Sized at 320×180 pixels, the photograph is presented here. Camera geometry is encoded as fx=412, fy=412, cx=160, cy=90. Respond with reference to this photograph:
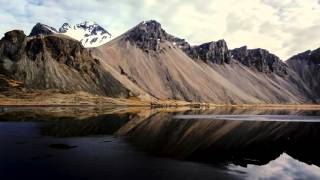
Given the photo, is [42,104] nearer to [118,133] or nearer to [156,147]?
[118,133]

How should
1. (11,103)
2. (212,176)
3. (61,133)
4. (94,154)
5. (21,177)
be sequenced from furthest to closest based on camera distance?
(11,103), (61,133), (94,154), (212,176), (21,177)

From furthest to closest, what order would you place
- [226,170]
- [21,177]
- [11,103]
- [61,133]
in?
[11,103] → [61,133] → [226,170] → [21,177]

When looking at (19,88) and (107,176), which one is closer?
(107,176)

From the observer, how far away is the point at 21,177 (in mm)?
27828

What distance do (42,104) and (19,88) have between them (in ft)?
70.0

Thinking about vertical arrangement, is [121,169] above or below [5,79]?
below

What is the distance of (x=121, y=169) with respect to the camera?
104ft

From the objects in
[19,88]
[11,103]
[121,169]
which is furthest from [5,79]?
[121,169]

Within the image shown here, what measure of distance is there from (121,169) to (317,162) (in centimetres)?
2035

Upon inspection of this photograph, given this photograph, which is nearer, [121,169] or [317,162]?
[121,169]

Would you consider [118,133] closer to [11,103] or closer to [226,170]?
[226,170]

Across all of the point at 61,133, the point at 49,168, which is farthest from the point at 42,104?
the point at 49,168

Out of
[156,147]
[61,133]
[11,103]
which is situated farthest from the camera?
[11,103]

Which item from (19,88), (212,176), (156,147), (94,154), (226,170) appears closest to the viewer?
(212,176)
